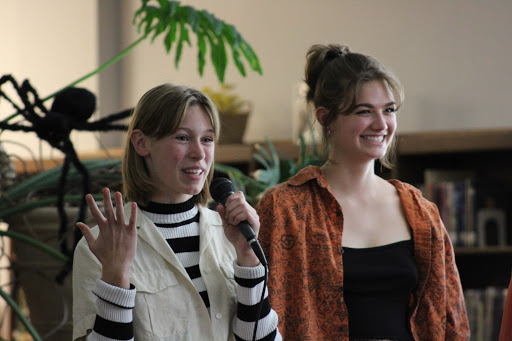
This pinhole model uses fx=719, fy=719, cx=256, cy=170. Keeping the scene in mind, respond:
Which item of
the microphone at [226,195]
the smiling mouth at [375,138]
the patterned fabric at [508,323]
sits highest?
the smiling mouth at [375,138]

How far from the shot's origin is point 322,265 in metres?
1.56

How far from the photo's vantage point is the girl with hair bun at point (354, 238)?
5.07 feet

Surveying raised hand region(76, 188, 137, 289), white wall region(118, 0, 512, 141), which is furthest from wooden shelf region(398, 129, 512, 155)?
raised hand region(76, 188, 137, 289)

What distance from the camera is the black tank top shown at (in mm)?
1541

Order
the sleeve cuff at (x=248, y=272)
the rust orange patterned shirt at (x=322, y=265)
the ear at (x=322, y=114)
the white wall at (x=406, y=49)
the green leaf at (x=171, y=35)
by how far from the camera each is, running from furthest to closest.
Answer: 1. the white wall at (x=406, y=49)
2. the green leaf at (x=171, y=35)
3. the ear at (x=322, y=114)
4. the rust orange patterned shirt at (x=322, y=265)
5. the sleeve cuff at (x=248, y=272)

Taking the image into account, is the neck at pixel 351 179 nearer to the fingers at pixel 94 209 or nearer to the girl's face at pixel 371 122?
the girl's face at pixel 371 122

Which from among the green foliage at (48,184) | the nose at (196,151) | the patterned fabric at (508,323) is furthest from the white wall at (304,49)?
the nose at (196,151)

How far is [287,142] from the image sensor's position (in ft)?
10.4

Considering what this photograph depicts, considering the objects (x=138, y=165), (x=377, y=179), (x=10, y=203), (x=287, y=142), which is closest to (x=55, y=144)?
(x=10, y=203)

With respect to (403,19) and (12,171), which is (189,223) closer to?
(12,171)

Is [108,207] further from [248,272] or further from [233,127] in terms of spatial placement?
[233,127]

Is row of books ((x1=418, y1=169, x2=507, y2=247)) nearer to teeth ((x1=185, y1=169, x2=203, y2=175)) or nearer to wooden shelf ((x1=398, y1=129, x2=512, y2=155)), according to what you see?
wooden shelf ((x1=398, y1=129, x2=512, y2=155))

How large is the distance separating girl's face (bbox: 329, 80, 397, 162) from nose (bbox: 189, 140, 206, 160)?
0.43 metres

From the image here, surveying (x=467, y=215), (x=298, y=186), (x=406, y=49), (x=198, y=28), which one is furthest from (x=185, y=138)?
(x=406, y=49)
